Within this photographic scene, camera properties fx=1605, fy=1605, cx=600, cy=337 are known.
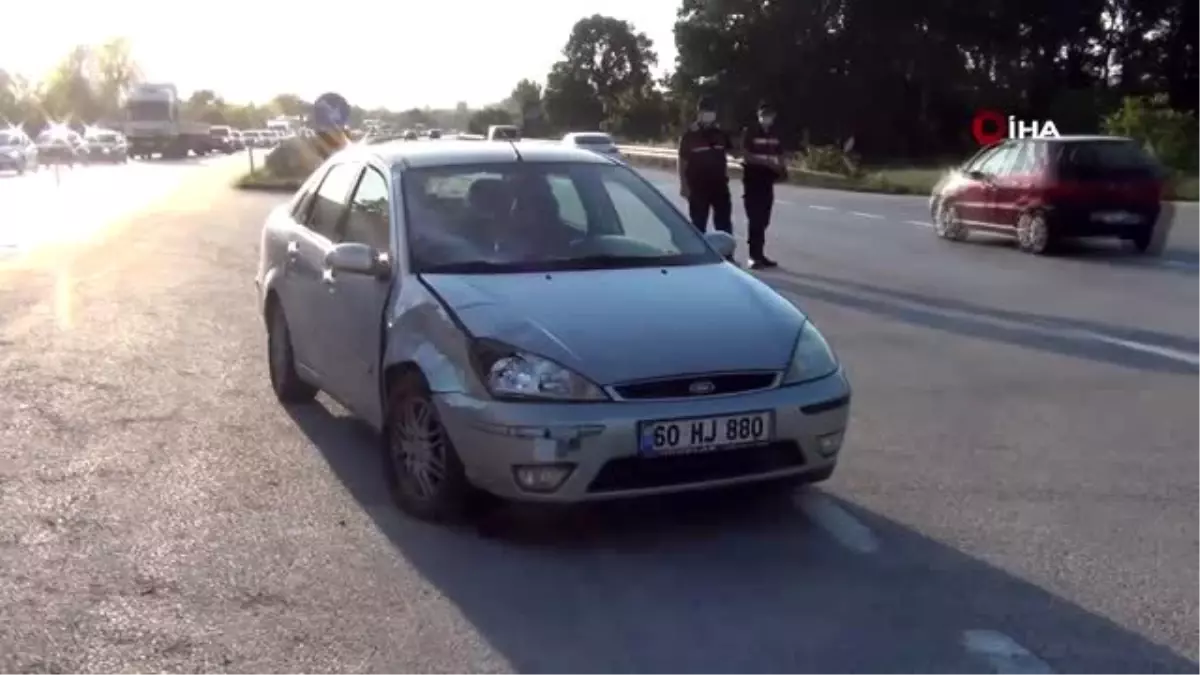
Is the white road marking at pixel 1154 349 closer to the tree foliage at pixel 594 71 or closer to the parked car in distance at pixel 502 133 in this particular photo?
the parked car in distance at pixel 502 133

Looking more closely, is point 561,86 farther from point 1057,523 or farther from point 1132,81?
point 1057,523

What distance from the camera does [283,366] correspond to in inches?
360

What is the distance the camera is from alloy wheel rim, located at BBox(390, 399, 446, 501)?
253 inches

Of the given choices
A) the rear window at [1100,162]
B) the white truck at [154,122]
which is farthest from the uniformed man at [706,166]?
the white truck at [154,122]

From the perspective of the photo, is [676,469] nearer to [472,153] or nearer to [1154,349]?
[472,153]

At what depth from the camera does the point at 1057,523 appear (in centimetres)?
644

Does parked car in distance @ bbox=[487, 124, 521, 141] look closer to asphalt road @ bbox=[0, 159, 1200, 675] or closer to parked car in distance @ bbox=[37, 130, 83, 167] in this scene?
asphalt road @ bbox=[0, 159, 1200, 675]

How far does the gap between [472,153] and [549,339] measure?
1.92 metres

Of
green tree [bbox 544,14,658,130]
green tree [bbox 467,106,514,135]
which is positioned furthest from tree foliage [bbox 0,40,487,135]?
green tree [bbox 467,106,514,135]

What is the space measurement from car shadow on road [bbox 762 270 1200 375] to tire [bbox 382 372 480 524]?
5.61 metres

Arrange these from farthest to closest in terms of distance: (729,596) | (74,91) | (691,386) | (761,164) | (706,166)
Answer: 1. (74,91)
2. (761,164)
3. (706,166)
4. (691,386)
5. (729,596)

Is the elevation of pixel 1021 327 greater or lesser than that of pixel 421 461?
lesser

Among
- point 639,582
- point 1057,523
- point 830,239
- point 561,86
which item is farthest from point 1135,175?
point 561,86

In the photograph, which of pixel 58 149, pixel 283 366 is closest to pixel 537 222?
pixel 283 366
